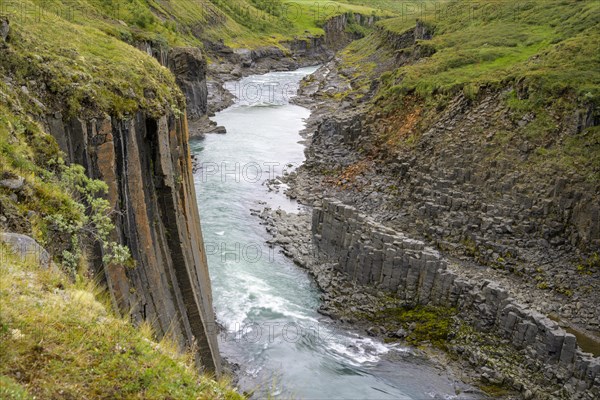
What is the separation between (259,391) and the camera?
23641 mm

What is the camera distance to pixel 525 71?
47812 millimetres

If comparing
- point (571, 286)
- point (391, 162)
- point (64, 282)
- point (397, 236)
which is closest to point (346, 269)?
point (397, 236)

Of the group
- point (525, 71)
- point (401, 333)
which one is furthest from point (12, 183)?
point (525, 71)

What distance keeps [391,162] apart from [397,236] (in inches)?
→ 665

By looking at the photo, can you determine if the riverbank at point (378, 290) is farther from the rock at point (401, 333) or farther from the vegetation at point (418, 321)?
the vegetation at point (418, 321)

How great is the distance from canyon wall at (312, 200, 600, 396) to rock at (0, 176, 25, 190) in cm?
2213

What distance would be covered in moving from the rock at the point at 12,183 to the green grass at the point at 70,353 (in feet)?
8.48

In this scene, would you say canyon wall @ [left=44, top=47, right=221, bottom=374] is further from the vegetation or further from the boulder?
the vegetation

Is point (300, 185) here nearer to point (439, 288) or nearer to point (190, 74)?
point (439, 288)

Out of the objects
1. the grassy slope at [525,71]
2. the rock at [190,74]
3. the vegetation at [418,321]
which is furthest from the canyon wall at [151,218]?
the rock at [190,74]

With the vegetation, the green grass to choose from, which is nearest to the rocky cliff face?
the green grass

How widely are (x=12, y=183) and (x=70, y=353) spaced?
5.19m

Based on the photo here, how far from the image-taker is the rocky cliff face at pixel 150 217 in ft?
54.5

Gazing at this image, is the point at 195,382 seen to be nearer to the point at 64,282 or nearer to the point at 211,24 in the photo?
the point at 64,282
